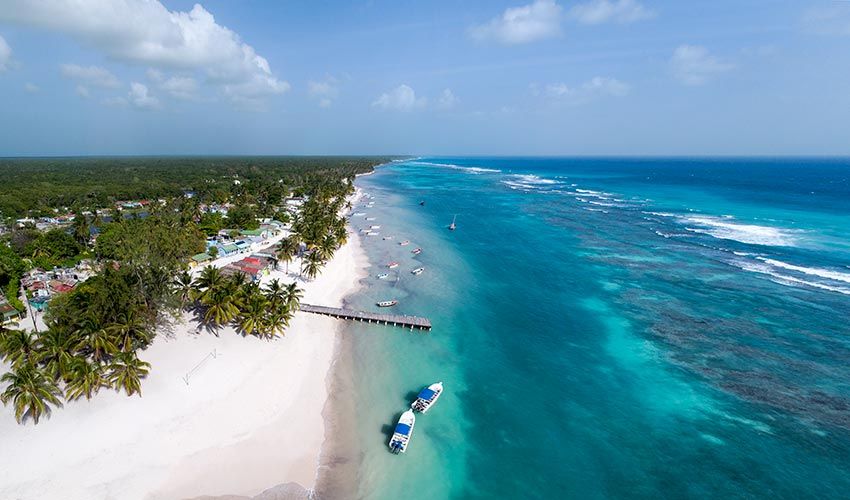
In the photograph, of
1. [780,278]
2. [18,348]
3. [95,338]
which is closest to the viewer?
[18,348]

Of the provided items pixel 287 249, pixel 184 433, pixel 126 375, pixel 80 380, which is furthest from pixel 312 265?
pixel 184 433

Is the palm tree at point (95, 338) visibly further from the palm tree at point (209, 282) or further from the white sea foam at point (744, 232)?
the white sea foam at point (744, 232)

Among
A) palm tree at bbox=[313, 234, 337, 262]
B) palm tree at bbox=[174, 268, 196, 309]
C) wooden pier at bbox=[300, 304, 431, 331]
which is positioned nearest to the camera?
palm tree at bbox=[174, 268, 196, 309]

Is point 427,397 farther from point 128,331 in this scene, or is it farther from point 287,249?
point 287,249

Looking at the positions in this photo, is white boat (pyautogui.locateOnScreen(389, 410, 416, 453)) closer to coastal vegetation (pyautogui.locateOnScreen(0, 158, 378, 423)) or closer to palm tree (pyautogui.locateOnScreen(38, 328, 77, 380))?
coastal vegetation (pyautogui.locateOnScreen(0, 158, 378, 423))

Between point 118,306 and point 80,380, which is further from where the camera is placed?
point 118,306

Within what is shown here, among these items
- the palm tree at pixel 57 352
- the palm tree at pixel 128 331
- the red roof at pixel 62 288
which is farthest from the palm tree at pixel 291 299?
the red roof at pixel 62 288

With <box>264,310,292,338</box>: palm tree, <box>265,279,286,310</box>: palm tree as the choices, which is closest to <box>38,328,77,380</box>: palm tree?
<box>264,310,292,338</box>: palm tree
